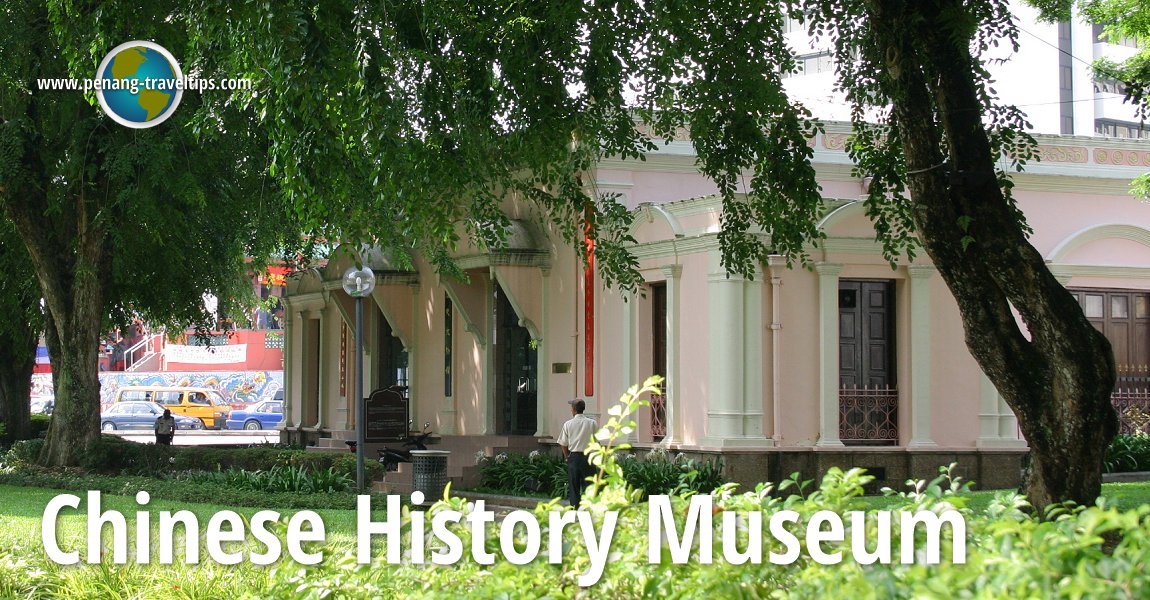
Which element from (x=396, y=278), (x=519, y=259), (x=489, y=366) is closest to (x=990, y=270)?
(x=519, y=259)

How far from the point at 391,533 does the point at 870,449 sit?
14.7m

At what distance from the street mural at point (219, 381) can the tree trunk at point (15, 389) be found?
26706 mm

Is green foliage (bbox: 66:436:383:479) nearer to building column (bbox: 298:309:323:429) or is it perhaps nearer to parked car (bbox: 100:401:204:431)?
building column (bbox: 298:309:323:429)

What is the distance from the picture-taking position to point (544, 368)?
23281mm

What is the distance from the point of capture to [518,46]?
11.9 meters

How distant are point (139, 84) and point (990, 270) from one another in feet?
42.2

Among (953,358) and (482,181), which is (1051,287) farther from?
(953,358)

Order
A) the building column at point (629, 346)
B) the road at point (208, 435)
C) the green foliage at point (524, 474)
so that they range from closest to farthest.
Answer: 1. the green foliage at point (524, 474)
2. the building column at point (629, 346)
3. the road at point (208, 435)

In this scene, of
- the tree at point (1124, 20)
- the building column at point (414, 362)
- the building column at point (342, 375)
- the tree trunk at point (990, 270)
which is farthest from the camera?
the building column at point (342, 375)

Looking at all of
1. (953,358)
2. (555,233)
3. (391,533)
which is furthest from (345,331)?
(391,533)

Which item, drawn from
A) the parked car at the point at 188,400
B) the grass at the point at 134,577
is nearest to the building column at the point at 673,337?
the grass at the point at 134,577

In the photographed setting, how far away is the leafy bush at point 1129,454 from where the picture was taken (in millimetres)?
21406

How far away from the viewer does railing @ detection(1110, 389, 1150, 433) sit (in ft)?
72.7

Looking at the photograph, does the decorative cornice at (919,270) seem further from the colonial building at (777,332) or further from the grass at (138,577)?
the grass at (138,577)
